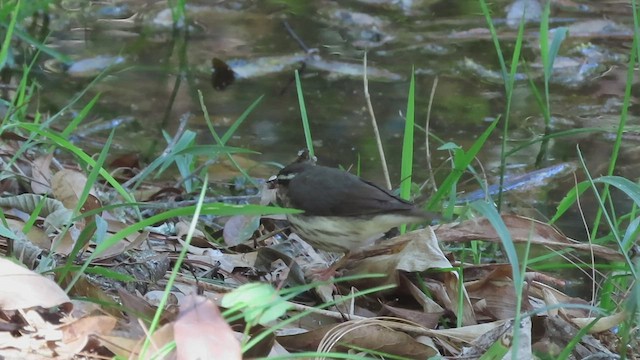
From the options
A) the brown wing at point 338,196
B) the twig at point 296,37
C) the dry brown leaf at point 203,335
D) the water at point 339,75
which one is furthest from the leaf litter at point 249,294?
the twig at point 296,37

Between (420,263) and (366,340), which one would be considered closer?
(366,340)

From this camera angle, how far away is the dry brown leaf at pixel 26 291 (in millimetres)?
2404

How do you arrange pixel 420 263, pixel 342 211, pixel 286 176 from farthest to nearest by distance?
1. pixel 286 176
2. pixel 342 211
3. pixel 420 263

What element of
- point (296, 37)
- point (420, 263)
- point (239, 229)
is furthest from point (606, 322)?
point (296, 37)

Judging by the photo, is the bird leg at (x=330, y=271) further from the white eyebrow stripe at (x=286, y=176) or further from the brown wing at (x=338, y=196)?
the white eyebrow stripe at (x=286, y=176)

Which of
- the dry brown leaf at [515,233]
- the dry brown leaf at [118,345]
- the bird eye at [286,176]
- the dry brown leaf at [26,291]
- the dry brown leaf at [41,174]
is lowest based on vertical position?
the dry brown leaf at [41,174]

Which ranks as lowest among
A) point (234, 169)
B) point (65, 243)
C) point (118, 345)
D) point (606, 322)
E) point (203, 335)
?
point (234, 169)

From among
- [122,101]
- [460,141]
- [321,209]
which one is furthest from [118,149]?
[321,209]

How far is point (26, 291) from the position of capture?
95.3 inches

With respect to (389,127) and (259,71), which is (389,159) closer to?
(389,127)

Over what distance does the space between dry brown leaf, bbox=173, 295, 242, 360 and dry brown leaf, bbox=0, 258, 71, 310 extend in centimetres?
41

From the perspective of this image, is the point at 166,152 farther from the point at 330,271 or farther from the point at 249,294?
the point at 249,294

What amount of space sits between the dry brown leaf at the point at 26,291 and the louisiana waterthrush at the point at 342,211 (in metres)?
1.28

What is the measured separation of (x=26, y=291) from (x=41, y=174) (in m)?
1.99
